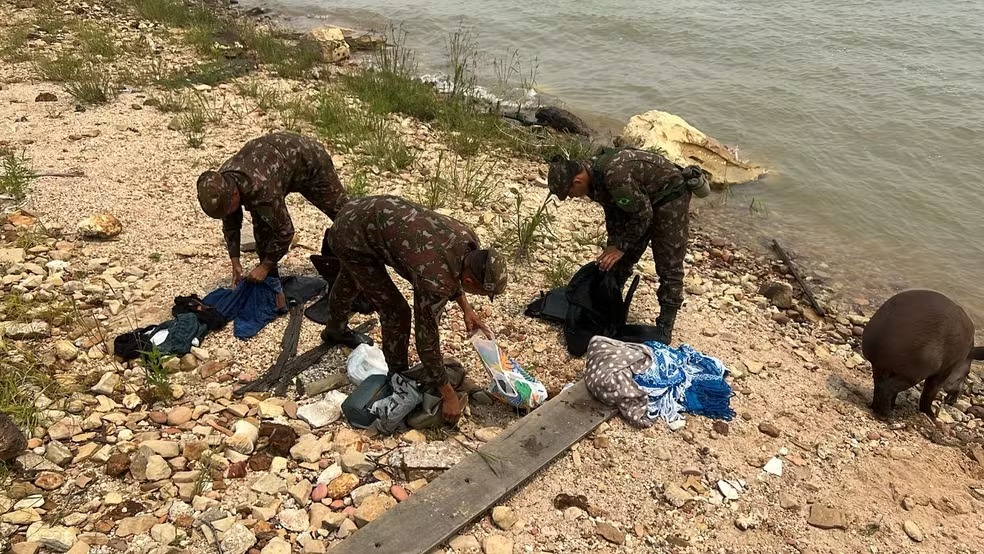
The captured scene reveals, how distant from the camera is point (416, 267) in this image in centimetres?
316

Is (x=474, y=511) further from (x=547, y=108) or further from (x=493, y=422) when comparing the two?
(x=547, y=108)

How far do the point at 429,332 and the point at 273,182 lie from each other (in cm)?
188

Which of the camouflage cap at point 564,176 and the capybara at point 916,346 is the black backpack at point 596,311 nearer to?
the camouflage cap at point 564,176

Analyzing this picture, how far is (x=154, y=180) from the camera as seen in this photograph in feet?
21.1

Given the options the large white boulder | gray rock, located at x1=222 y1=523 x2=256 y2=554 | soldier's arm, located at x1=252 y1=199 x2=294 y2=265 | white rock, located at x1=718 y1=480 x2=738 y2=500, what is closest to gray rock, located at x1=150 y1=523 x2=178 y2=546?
gray rock, located at x1=222 y1=523 x2=256 y2=554

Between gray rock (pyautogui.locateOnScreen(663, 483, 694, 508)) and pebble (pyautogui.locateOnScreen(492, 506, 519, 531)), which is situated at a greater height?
gray rock (pyautogui.locateOnScreen(663, 483, 694, 508))

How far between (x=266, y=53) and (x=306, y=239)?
6.94m

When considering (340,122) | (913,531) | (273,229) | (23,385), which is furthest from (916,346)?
(340,122)

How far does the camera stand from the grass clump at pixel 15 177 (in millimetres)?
5730

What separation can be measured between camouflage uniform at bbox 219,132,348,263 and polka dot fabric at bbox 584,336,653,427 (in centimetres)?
242

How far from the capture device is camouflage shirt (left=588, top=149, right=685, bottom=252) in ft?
14.0

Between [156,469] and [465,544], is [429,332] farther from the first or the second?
[156,469]

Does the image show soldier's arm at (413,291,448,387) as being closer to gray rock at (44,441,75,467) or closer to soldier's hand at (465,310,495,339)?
soldier's hand at (465,310,495,339)

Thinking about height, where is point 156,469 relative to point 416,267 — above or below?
below
